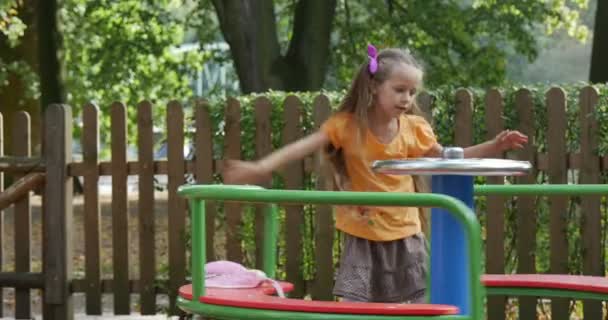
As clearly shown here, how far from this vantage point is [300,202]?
15.1ft

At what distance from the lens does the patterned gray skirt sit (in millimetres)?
5645

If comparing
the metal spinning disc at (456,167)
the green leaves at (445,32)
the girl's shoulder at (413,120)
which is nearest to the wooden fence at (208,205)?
the girl's shoulder at (413,120)

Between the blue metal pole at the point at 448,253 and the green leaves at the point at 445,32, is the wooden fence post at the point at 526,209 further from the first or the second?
the green leaves at the point at 445,32

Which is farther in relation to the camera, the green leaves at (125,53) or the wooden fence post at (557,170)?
the green leaves at (125,53)

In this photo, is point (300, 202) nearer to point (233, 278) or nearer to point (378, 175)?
point (233, 278)

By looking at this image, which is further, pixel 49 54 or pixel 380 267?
pixel 49 54

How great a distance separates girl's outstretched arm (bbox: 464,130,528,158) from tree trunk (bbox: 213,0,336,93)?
10.8 m

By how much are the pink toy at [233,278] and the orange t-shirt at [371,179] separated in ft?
1.58

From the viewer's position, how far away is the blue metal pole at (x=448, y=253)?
505cm

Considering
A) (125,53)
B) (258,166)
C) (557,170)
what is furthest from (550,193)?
(125,53)

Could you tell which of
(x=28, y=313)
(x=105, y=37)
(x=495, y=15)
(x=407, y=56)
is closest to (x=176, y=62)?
(x=105, y=37)

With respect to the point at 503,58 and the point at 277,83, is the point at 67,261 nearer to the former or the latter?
the point at 277,83

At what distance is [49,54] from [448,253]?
16949mm

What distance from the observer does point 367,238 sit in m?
5.63
